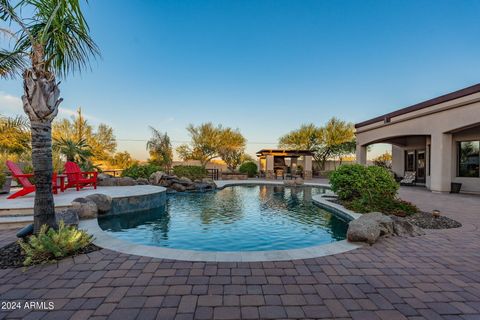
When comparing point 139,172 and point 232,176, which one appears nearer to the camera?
point 139,172

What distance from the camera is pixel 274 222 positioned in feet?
20.6

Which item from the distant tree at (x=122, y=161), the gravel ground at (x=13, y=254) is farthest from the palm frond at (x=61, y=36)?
the distant tree at (x=122, y=161)

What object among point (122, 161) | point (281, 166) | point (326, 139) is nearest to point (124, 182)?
point (281, 166)

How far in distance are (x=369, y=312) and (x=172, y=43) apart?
48.4 ft

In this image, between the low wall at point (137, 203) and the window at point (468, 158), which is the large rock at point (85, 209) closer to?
the low wall at point (137, 203)

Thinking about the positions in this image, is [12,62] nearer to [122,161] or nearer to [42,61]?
[42,61]

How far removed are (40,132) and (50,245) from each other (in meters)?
1.63

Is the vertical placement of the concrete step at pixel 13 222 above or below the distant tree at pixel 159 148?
below

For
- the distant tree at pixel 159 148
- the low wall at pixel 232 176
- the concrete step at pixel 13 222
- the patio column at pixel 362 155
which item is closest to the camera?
the concrete step at pixel 13 222

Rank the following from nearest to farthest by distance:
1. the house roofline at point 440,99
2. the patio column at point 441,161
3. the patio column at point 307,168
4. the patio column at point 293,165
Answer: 1. the house roofline at point 440,99
2. the patio column at point 441,161
3. the patio column at point 307,168
4. the patio column at point 293,165

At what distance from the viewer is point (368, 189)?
23.5 feet

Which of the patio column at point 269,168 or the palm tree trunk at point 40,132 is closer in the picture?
the palm tree trunk at point 40,132

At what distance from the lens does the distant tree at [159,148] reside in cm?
1873

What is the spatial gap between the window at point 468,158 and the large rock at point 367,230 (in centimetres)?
1051
